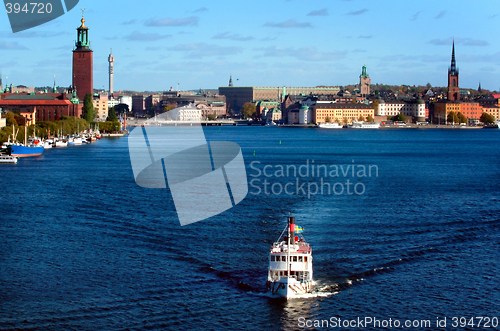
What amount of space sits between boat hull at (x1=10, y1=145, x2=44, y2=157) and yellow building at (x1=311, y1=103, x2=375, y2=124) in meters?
62.7

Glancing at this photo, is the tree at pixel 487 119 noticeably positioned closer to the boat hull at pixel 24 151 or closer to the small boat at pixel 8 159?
the boat hull at pixel 24 151

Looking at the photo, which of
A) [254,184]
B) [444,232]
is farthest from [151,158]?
[444,232]

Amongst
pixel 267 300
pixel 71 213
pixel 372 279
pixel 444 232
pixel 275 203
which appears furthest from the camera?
pixel 275 203

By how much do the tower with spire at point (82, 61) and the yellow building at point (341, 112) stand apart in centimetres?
3652

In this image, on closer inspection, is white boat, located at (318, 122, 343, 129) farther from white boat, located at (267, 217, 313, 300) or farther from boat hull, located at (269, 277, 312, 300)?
boat hull, located at (269, 277, 312, 300)

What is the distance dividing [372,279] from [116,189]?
11.1 meters

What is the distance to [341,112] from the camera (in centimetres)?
9638

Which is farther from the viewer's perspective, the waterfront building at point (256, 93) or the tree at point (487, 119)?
the waterfront building at point (256, 93)

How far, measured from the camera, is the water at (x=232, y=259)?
9398 millimetres

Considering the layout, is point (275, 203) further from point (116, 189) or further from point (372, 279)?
point (372, 279)

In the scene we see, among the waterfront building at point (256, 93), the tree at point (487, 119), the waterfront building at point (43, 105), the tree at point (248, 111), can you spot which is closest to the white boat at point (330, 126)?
the tree at point (487, 119)

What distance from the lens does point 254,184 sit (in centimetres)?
2180

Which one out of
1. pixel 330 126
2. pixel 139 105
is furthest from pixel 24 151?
pixel 139 105

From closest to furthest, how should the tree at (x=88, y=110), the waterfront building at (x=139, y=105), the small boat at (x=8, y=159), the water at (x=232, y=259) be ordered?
the water at (x=232, y=259) → the small boat at (x=8, y=159) → the tree at (x=88, y=110) → the waterfront building at (x=139, y=105)
